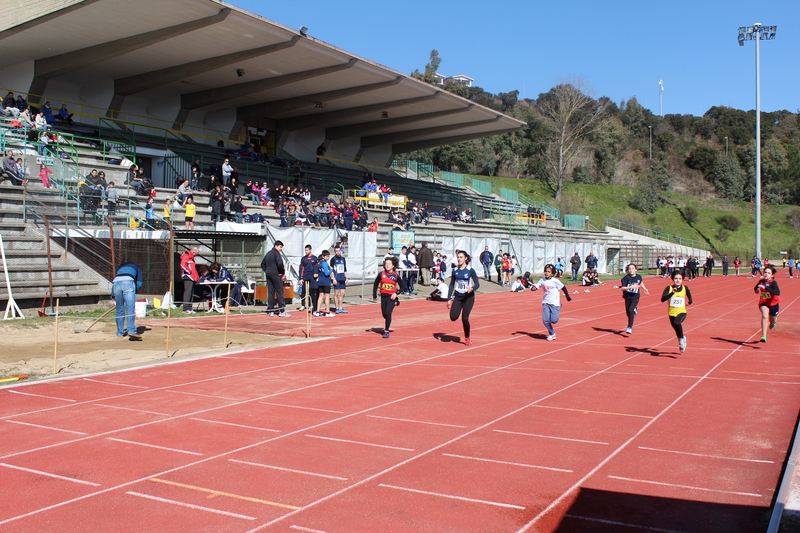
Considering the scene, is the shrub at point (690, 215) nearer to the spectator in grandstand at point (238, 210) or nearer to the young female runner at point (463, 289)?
the spectator in grandstand at point (238, 210)

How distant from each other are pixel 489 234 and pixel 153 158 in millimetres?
20679

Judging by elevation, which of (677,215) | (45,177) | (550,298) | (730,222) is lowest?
(550,298)

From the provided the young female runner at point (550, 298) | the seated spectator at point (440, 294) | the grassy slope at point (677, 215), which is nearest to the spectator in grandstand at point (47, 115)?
the seated spectator at point (440, 294)

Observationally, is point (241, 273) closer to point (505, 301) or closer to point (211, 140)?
point (505, 301)

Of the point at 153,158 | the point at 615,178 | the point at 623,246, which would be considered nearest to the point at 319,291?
the point at 153,158

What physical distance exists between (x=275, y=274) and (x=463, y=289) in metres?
6.43

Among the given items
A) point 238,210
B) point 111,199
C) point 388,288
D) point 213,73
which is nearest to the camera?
point 388,288

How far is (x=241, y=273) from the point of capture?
2134 cm

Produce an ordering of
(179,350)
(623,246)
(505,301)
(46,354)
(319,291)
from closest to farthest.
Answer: (46,354) → (179,350) → (319,291) → (505,301) → (623,246)

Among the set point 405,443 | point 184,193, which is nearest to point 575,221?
point 184,193

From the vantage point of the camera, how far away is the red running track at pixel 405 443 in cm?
498

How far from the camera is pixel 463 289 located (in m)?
13.6

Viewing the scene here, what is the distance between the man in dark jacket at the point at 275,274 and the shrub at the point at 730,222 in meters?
63.0

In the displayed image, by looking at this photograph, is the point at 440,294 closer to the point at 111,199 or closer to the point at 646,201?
the point at 111,199
